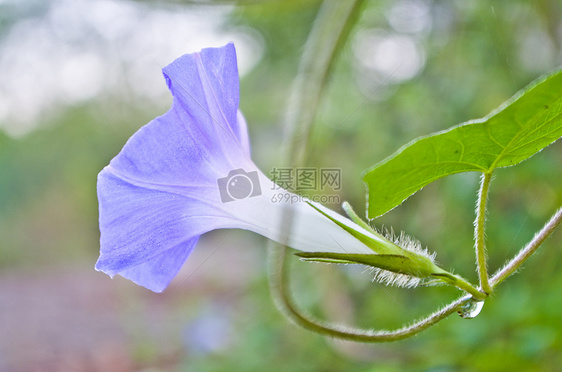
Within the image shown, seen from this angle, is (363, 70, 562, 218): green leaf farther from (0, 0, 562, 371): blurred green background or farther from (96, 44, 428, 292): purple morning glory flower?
(0, 0, 562, 371): blurred green background

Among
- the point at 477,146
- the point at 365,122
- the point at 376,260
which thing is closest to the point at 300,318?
the point at 376,260

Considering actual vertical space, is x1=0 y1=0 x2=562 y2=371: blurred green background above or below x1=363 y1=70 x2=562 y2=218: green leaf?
below

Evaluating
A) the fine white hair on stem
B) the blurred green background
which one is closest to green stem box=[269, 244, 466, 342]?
the fine white hair on stem

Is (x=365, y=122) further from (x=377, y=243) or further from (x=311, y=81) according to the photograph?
(x=377, y=243)

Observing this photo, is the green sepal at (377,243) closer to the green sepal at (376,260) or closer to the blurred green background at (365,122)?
the green sepal at (376,260)

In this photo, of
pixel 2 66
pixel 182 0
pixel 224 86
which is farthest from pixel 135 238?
pixel 2 66

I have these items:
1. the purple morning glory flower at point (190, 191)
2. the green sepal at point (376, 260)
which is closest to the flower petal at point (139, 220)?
the purple morning glory flower at point (190, 191)

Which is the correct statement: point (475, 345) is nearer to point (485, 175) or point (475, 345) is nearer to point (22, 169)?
point (485, 175)
